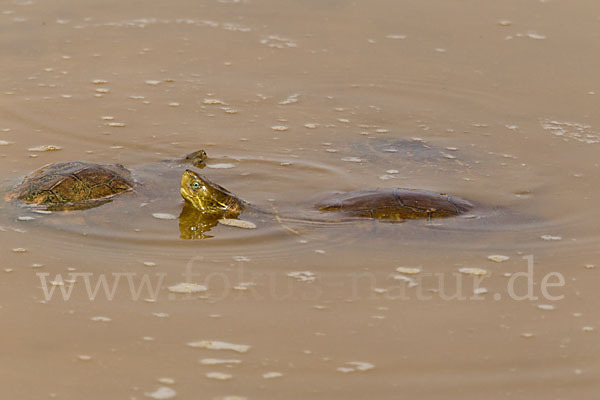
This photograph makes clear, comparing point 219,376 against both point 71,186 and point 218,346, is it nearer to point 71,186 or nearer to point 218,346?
point 218,346

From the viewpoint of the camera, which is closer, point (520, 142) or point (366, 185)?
point (366, 185)

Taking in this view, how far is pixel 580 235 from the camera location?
5.42m

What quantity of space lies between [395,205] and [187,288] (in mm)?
1623

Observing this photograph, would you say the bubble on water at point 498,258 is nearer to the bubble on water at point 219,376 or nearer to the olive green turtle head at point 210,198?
the olive green turtle head at point 210,198

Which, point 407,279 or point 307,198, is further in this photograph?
point 307,198

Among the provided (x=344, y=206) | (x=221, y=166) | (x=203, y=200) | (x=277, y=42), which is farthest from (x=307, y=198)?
(x=277, y=42)

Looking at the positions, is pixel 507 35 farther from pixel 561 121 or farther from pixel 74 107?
pixel 74 107

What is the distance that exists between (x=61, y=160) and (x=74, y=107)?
128cm

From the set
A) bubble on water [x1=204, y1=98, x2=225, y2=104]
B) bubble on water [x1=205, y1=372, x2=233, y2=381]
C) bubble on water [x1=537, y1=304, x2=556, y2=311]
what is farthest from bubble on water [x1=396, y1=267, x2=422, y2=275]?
bubble on water [x1=204, y1=98, x2=225, y2=104]

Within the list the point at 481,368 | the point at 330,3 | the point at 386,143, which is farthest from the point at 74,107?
the point at 481,368

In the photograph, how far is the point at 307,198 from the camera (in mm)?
5926

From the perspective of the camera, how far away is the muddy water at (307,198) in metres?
3.90

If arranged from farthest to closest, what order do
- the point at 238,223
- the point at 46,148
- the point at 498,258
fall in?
the point at 46,148 → the point at 238,223 → the point at 498,258

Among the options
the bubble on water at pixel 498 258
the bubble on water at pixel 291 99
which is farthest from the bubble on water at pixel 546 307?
the bubble on water at pixel 291 99
